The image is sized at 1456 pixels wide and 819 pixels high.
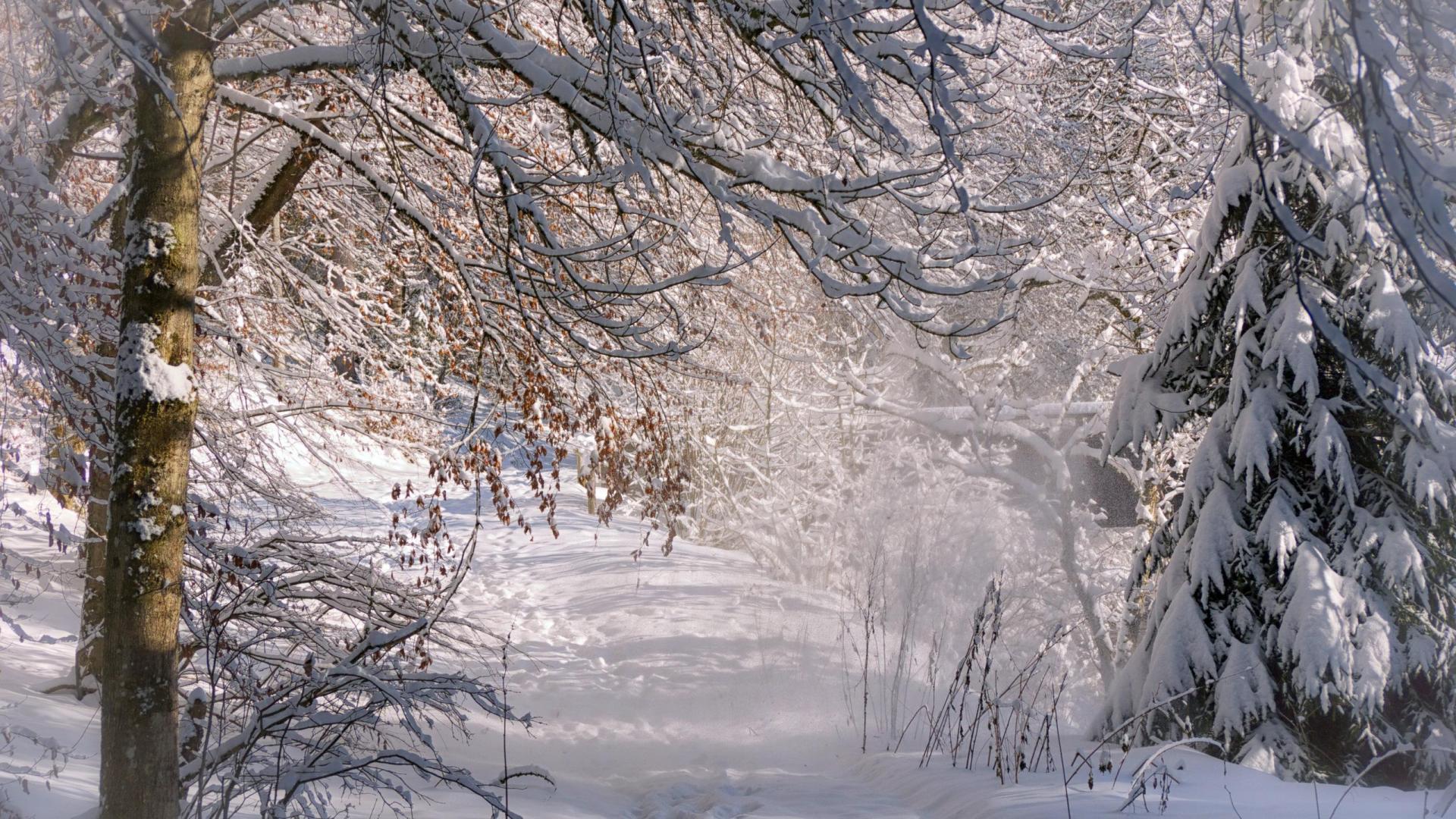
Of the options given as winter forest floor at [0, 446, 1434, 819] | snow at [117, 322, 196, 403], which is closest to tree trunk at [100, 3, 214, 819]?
snow at [117, 322, 196, 403]

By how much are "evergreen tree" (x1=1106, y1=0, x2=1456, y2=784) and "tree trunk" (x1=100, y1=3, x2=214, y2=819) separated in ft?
16.6

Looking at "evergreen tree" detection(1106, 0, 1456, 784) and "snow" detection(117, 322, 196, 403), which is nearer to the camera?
"snow" detection(117, 322, 196, 403)

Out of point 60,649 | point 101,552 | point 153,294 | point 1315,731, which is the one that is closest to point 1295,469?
point 1315,731

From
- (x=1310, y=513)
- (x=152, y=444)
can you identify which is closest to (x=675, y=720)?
(x=1310, y=513)

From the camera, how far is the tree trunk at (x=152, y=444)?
11.6 ft

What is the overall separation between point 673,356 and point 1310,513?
162 inches

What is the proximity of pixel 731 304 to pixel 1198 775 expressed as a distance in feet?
11.7

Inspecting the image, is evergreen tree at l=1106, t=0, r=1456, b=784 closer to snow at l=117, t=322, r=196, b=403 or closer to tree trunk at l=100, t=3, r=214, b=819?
tree trunk at l=100, t=3, r=214, b=819

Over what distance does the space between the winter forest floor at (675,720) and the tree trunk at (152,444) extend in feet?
2.26

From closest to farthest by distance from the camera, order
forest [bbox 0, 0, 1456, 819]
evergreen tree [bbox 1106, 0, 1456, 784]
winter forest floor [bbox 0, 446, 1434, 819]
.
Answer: forest [bbox 0, 0, 1456, 819] < winter forest floor [bbox 0, 446, 1434, 819] < evergreen tree [bbox 1106, 0, 1456, 784]

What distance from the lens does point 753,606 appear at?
11344 millimetres

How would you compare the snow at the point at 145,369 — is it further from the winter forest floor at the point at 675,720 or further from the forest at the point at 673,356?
the winter forest floor at the point at 675,720

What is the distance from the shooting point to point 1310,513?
571cm

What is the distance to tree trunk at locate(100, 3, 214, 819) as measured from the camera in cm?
354
